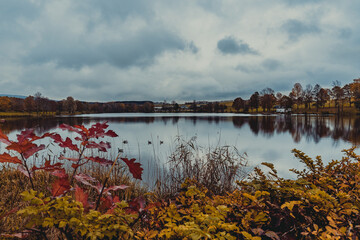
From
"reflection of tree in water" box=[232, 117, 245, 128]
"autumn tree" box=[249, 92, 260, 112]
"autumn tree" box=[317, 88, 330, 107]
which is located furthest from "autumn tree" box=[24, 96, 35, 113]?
"autumn tree" box=[317, 88, 330, 107]

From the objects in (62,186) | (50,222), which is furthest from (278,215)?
(62,186)

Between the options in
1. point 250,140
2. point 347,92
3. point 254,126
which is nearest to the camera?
point 250,140

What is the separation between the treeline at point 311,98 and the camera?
76463mm

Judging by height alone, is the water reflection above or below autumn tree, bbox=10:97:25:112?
below

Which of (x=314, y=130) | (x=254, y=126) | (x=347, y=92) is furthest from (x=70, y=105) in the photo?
(x=347, y=92)

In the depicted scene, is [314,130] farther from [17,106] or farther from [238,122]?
[17,106]

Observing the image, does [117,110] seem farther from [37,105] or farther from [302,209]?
[302,209]

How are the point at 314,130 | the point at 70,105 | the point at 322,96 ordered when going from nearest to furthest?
the point at 314,130 < the point at 322,96 < the point at 70,105

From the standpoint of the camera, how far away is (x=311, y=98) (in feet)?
280

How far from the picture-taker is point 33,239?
6.36 ft

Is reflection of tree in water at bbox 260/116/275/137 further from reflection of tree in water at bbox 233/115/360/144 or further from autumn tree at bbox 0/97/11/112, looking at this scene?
autumn tree at bbox 0/97/11/112

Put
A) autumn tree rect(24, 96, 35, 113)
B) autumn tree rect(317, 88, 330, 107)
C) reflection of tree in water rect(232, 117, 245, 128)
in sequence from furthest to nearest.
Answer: autumn tree rect(24, 96, 35, 113) → autumn tree rect(317, 88, 330, 107) → reflection of tree in water rect(232, 117, 245, 128)

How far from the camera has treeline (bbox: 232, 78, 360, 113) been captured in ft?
251

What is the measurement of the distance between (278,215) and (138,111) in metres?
148
